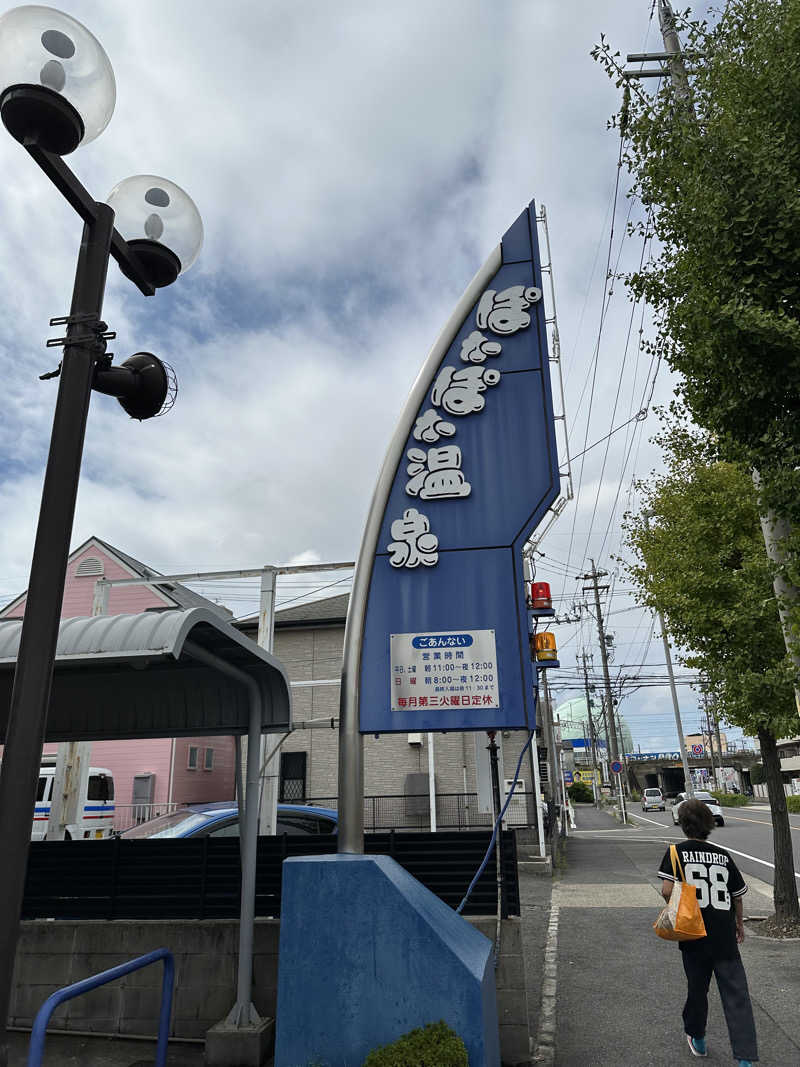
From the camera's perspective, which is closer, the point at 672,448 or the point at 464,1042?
the point at 464,1042

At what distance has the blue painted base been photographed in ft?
15.5

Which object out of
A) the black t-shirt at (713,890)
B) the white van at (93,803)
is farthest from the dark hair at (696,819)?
the white van at (93,803)

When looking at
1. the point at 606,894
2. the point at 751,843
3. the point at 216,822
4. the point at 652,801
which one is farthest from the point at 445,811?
the point at 652,801

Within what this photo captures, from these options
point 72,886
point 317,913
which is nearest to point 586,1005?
point 317,913

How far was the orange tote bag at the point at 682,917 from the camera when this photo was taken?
5.43 metres

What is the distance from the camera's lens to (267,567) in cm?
1233

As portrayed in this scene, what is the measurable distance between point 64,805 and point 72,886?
161 inches

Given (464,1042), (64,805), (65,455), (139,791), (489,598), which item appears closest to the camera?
(65,455)

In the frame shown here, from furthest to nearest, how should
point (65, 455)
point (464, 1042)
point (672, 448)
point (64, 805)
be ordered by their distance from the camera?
point (672, 448) → point (64, 805) → point (464, 1042) → point (65, 455)

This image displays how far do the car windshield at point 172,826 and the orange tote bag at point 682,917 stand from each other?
6.94m

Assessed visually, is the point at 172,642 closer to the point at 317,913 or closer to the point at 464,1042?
the point at 317,913

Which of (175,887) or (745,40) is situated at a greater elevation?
(745,40)

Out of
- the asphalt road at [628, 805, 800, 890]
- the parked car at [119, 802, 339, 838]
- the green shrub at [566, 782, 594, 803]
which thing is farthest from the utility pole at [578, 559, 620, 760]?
the parked car at [119, 802, 339, 838]

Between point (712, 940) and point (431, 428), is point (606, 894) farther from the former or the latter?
point (431, 428)
